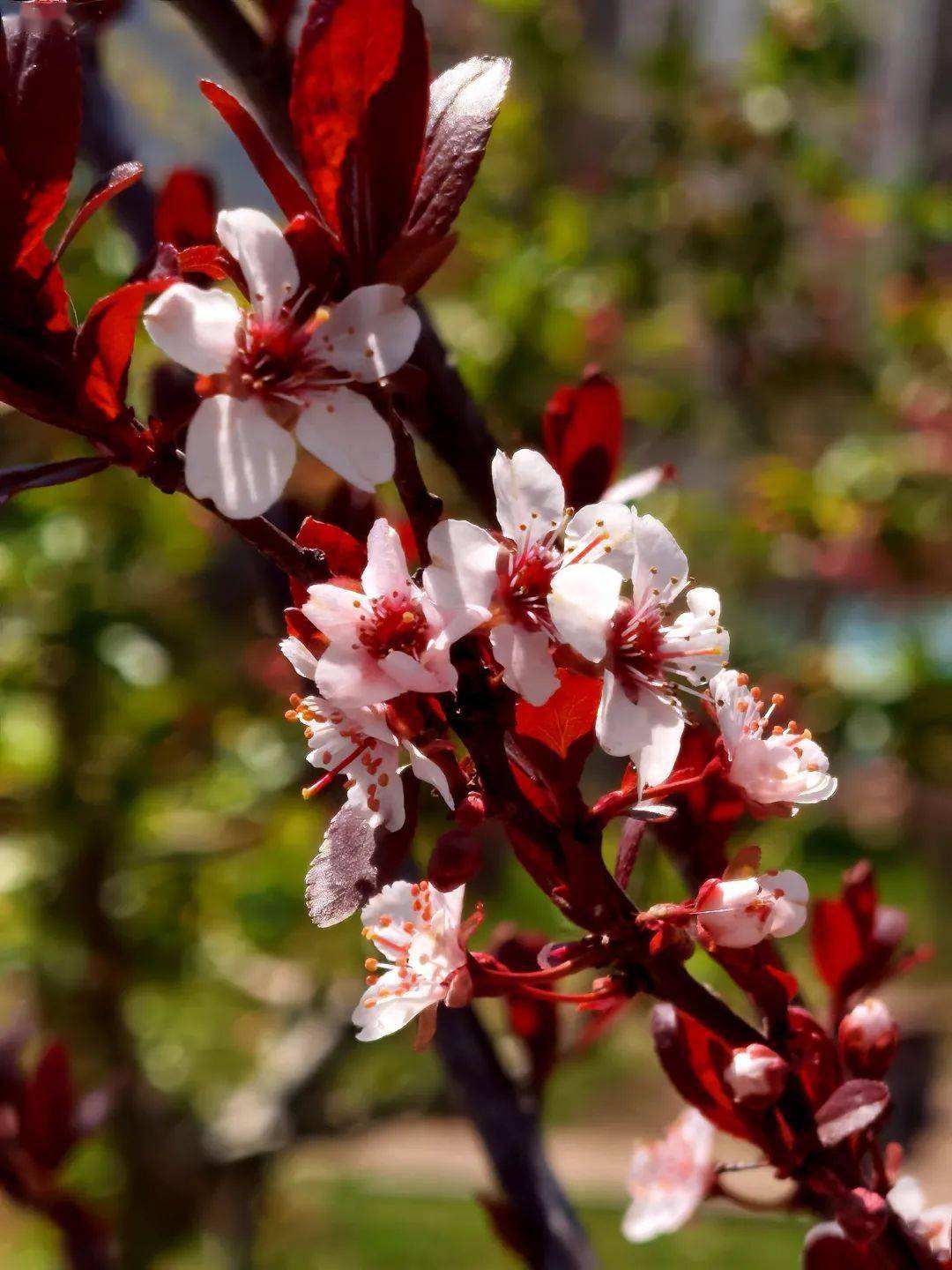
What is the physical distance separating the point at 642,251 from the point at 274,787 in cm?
120

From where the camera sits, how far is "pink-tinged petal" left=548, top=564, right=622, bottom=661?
303mm

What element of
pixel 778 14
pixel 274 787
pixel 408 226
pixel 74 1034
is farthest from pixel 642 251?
pixel 408 226

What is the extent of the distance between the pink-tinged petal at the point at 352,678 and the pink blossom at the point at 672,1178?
25cm

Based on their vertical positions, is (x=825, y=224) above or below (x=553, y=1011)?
below

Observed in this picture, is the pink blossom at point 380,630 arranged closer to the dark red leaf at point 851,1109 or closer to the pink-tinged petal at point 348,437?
the pink-tinged petal at point 348,437

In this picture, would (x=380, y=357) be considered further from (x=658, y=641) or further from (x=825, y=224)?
(x=825, y=224)

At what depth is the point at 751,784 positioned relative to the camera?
1.14ft

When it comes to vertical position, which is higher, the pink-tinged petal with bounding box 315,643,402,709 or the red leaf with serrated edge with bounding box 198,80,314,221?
the red leaf with serrated edge with bounding box 198,80,314,221

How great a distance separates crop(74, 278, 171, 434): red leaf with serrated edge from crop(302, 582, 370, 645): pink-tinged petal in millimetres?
76

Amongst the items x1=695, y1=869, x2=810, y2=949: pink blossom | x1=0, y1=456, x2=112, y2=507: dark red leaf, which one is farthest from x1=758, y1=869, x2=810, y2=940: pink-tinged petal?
x1=0, y1=456, x2=112, y2=507: dark red leaf

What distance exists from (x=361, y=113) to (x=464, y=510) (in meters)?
0.87

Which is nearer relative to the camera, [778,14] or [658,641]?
[658,641]

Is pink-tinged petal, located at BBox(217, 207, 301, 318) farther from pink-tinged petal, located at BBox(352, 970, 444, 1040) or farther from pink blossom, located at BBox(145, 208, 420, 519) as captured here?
pink-tinged petal, located at BBox(352, 970, 444, 1040)

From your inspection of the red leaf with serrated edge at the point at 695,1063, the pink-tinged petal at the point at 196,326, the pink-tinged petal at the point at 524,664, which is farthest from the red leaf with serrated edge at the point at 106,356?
the red leaf with serrated edge at the point at 695,1063
